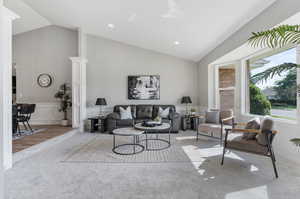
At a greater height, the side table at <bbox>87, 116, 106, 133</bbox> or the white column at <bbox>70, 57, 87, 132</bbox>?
the white column at <bbox>70, 57, 87, 132</bbox>

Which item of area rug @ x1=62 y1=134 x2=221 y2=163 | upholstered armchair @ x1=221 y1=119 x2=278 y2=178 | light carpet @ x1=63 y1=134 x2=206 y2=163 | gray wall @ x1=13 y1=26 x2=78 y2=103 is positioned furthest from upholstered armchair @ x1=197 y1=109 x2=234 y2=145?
gray wall @ x1=13 y1=26 x2=78 y2=103

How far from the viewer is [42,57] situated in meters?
5.62

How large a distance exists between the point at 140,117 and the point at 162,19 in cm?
298

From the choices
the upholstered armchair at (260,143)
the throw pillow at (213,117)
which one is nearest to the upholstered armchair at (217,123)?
the throw pillow at (213,117)

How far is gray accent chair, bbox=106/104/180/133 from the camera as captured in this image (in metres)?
4.75

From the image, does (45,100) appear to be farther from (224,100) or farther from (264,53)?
(264,53)

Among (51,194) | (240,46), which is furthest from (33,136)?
(240,46)

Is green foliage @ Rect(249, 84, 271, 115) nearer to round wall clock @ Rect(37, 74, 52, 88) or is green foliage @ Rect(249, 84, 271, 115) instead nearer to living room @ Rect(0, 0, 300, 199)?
living room @ Rect(0, 0, 300, 199)

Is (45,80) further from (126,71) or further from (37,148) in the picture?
(37,148)

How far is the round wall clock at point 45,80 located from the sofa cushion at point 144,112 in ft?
10.9

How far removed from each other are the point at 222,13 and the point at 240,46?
33.7 inches

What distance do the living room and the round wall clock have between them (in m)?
0.08

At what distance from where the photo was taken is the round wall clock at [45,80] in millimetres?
5605

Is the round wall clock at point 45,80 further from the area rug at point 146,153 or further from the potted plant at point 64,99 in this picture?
the area rug at point 146,153
